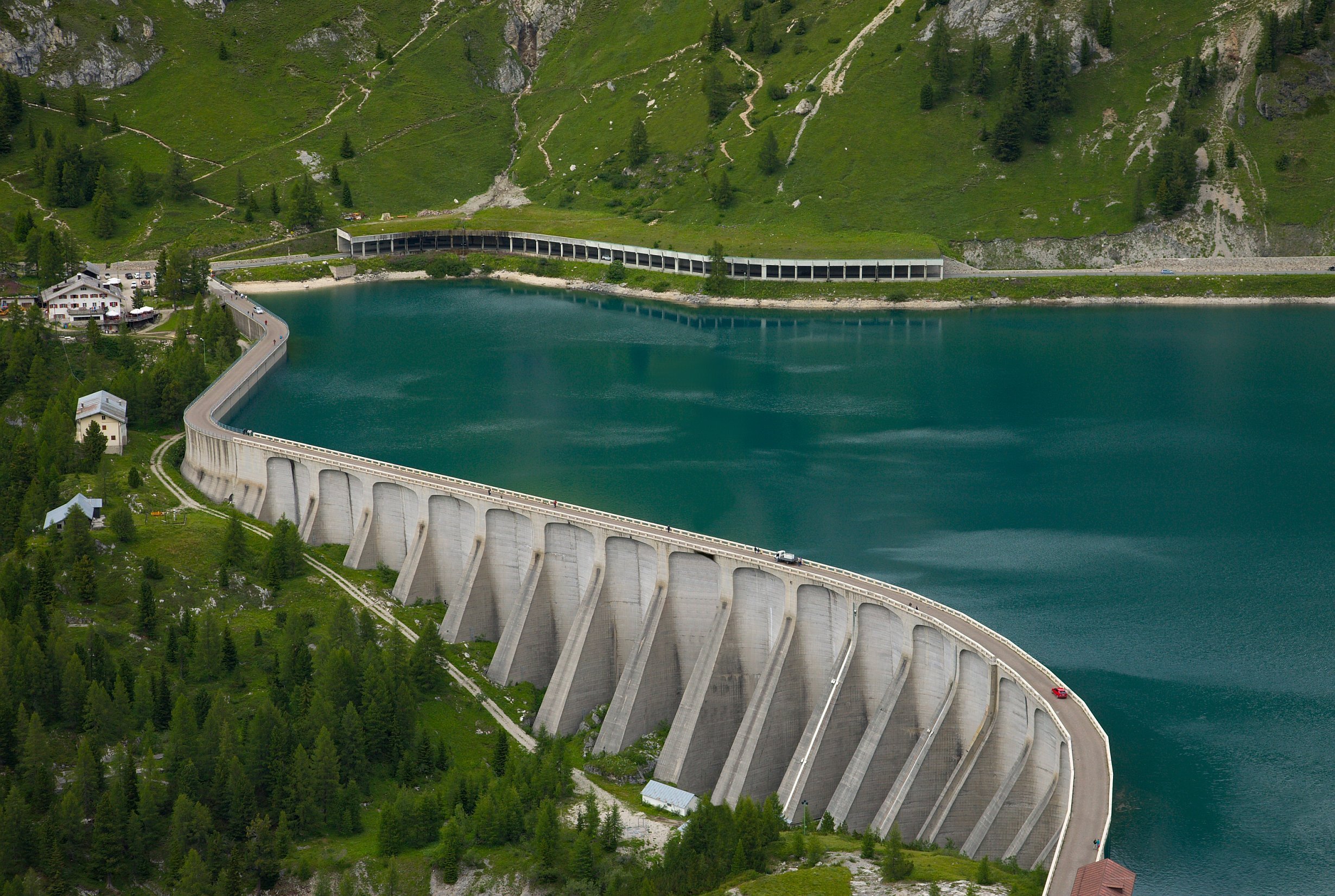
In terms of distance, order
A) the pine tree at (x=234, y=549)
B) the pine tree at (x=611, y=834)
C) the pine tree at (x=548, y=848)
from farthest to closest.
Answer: the pine tree at (x=234, y=549) < the pine tree at (x=611, y=834) < the pine tree at (x=548, y=848)

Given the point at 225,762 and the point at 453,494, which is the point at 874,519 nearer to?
the point at 453,494

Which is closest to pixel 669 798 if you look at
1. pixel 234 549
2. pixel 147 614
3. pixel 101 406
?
pixel 147 614

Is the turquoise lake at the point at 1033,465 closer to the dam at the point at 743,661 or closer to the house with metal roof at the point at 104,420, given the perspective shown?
the dam at the point at 743,661

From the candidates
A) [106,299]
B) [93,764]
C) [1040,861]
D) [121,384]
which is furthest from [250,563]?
[106,299]

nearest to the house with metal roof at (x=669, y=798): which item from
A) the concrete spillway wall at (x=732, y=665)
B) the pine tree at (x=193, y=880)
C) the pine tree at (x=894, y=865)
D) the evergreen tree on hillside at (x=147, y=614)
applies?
the concrete spillway wall at (x=732, y=665)

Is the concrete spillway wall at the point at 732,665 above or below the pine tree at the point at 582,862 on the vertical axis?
above

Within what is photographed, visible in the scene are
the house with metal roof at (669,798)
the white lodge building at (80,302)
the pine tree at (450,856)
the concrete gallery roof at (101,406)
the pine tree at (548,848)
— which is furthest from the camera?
the white lodge building at (80,302)
